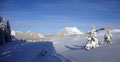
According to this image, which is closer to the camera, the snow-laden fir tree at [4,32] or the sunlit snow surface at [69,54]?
the sunlit snow surface at [69,54]

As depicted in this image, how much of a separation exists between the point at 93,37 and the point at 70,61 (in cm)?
969

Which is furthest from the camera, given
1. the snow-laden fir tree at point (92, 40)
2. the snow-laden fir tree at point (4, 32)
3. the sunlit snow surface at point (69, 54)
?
the snow-laden fir tree at point (4, 32)

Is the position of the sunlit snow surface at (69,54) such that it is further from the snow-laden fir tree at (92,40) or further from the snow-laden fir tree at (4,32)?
the snow-laden fir tree at (4,32)

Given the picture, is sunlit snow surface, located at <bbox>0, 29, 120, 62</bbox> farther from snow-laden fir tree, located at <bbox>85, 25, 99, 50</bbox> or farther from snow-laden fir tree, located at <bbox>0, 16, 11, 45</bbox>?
snow-laden fir tree, located at <bbox>0, 16, 11, 45</bbox>

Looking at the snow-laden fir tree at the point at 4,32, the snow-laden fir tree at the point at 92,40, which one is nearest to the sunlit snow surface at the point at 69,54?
the snow-laden fir tree at the point at 92,40

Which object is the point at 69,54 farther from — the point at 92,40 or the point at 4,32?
the point at 4,32

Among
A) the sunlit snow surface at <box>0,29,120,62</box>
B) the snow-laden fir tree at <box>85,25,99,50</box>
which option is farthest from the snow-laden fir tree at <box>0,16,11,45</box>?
the snow-laden fir tree at <box>85,25,99,50</box>

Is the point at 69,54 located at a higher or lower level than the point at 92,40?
lower

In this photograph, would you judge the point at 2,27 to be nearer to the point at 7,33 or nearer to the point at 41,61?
the point at 7,33

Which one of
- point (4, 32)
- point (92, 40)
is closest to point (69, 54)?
point (92, 40)

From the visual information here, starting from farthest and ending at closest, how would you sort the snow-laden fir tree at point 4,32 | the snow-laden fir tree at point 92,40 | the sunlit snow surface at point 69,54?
the snow-laden fir tree at point 4,32
the snow-laden fir tree at point 92,40
the sunlit snow surface at point 69,54

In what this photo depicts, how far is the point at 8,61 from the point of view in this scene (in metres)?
36.2

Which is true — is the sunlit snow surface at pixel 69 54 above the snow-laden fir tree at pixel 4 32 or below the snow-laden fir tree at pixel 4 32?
below

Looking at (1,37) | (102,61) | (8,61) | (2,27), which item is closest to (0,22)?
(2,27)
